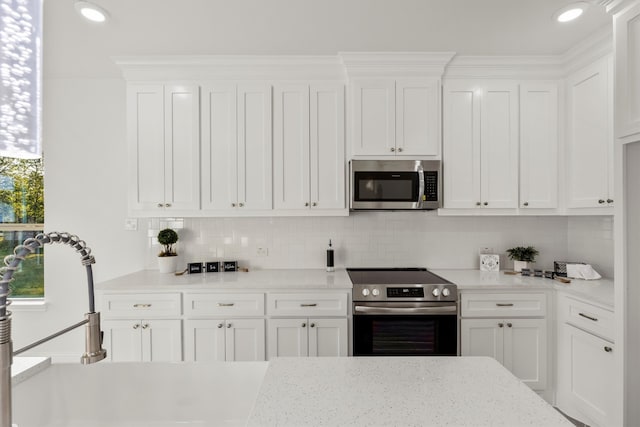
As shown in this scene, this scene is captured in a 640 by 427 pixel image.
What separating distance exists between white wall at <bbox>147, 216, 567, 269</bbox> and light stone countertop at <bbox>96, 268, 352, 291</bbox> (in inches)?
9.8

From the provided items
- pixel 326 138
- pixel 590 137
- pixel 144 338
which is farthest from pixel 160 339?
pixel 590 137

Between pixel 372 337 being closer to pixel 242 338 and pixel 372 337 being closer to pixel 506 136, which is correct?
pixel 242 338

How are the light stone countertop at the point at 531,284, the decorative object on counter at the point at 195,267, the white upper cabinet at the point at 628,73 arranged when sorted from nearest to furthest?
the white upper cabinet at the point at 628,73 < the light stone countertop at the point at 531,284 < the decorative object on counter at the point at 195,267

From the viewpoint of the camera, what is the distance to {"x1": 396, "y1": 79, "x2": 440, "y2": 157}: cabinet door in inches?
106

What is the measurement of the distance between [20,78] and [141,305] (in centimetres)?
224

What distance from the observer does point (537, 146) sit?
8.90 ft

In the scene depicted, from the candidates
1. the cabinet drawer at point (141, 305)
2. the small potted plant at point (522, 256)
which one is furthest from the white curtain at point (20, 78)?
the small potted plant at point (522, 256)

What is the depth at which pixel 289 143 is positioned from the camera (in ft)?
8.90

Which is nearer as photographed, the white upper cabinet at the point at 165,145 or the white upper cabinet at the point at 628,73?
the white upper cabinet at the point at 628,73

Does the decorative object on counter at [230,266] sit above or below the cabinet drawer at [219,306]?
above

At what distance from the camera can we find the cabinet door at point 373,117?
2.68 meters

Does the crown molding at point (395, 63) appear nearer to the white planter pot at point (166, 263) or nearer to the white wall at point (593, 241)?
the white wall at point (593, 241)

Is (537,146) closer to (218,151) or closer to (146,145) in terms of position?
(218,151)

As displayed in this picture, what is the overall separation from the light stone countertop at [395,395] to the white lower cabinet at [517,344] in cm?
154
